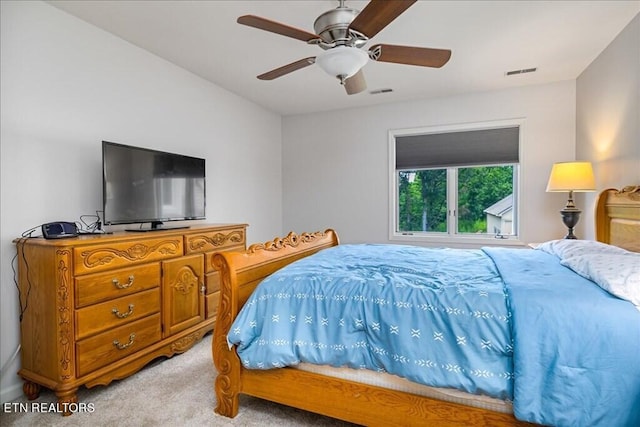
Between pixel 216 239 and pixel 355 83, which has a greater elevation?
pixel 355 83

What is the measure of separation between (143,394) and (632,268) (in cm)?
278

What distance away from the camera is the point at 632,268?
1.48 metres

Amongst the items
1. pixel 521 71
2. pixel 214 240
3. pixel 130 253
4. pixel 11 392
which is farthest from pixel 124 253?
pixel 521 71

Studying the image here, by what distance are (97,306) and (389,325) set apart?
1765 millimetres

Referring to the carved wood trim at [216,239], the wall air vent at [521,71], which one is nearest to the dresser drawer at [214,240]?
the carved wood trim at [216,239]

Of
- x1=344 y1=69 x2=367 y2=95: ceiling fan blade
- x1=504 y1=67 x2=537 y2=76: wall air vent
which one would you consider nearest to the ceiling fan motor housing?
x1=344 y1=69 x2=367 y2=95: ceiling fan blade

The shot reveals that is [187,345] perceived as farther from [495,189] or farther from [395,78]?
[495,189]

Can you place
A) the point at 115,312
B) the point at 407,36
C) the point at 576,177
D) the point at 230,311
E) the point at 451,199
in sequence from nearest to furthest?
1. the point at 230,311
2. the point at 115,312
3. the point at 407,36
4. the point at 576,177
5. the point at 451,199

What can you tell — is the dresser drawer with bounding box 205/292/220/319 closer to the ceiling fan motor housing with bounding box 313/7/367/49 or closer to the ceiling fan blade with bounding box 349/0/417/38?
the ceiling fan motor housing with bounding box 313/7/367/49

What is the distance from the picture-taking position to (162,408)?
6.45 ft

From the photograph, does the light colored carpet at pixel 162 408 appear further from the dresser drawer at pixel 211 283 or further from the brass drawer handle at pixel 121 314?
the dresser drawer at pixel 211 283

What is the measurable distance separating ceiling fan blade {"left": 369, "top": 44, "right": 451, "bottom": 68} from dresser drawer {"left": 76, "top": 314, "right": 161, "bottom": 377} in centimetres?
239

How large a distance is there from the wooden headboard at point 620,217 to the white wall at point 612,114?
14cm

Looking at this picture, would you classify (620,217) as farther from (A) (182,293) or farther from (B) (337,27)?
(A) (182,293)
